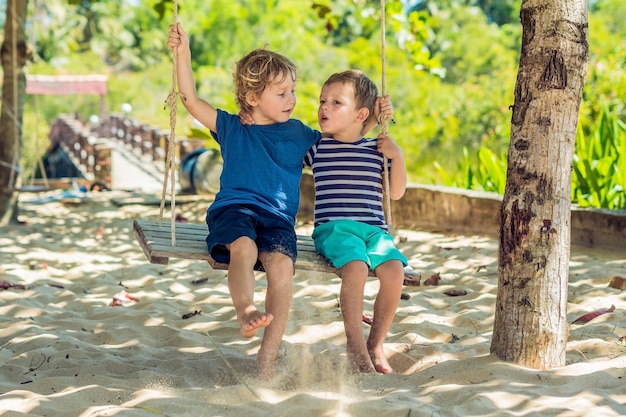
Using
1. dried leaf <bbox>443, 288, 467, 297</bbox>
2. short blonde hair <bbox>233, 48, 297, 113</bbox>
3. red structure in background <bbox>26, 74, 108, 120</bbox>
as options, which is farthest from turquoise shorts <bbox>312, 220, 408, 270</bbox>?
red structure in background <bbox>26, 74, 108, 120</bbox>

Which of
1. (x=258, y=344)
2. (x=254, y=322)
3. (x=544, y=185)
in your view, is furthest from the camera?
(x=258, y=344)

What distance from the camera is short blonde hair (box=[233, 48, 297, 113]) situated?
3.29 metres

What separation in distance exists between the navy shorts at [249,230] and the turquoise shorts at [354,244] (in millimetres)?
134

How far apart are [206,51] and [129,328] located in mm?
33097

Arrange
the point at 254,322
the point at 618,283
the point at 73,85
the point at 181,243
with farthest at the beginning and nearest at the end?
the point at 73,85, the point at 618,283, the point at 181,243, the point at 254,322

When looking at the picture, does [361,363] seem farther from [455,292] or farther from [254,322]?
[455,292]

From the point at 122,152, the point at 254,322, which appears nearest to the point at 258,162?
the point at 254,322

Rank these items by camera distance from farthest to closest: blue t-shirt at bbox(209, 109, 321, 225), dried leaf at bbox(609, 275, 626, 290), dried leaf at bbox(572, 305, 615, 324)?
dried leaf at bbox(609, 275, 626, 290) → dried leaf at bbox(572, 305, 615, 324) → blue t-shirt at bbox(209, 109, 321, 225)

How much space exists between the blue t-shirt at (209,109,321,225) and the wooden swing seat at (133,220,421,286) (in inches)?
6.2

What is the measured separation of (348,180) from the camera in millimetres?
3408

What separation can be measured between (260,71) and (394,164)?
636 mm

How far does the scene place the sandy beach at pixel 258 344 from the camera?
2693mm

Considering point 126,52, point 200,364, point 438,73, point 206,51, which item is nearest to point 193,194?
point 438,73

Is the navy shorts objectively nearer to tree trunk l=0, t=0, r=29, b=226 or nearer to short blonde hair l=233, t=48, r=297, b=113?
short blonde hair l=233, t=48, r=297, b=113
